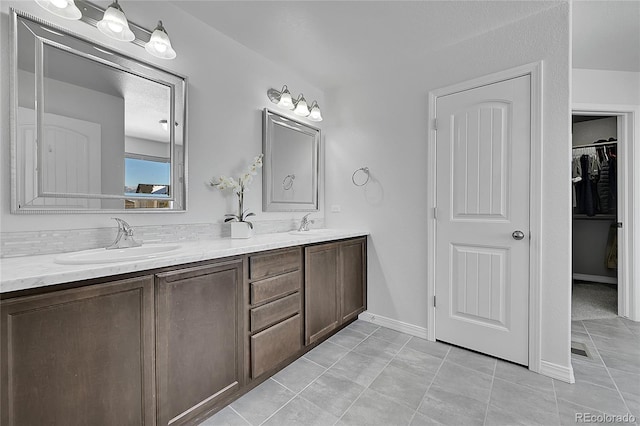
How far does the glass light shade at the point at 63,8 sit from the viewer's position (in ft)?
4.20

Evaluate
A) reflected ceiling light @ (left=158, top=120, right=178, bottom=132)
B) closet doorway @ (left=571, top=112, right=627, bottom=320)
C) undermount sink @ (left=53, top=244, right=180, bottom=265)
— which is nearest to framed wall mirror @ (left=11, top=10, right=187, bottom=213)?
reflected ceiling light @ (left=158, top=120, right=178, bottom=132)

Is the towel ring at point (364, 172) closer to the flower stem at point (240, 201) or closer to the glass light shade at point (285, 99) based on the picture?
the glass light shade at point (285, 99)

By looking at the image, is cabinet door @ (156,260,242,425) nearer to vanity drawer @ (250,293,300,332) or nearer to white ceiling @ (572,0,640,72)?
vanity drawer @ (250,293,300,332)

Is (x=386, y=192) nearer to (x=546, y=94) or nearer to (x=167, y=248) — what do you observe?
(x=546, y=94)

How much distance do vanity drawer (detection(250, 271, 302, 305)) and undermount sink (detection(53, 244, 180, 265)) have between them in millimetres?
524

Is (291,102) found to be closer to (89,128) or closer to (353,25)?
(353,25)

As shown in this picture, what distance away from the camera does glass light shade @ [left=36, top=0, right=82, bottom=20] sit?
4.20 feet

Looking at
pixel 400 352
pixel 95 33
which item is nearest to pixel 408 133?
pixel 400 352

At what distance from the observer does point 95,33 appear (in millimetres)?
1530

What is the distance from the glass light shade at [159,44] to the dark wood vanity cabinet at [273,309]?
1.28 m

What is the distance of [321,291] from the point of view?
88.6 inches

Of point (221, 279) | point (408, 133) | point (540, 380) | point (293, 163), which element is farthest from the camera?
point (293, 163)

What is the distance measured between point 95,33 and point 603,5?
320 centimetres

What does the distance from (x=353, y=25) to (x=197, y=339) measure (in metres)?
2.28
